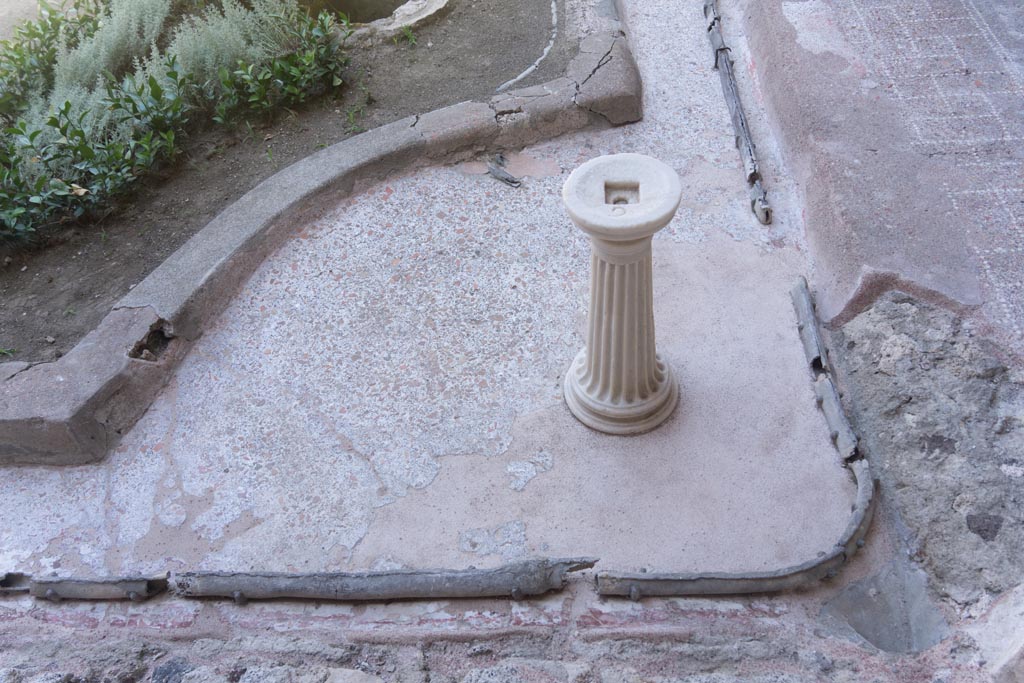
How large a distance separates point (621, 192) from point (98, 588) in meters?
1.85

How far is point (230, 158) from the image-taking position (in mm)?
3928

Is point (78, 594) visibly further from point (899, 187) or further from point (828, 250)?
point (899, 187)

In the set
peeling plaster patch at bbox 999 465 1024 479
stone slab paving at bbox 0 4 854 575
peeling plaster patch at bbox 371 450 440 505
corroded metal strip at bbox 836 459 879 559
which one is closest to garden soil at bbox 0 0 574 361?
stone slab paving at bbox 0 4 854 575

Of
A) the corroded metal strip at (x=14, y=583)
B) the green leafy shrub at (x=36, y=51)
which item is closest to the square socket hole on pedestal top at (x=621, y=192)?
the corroded metal strip at (x=14, y=583)

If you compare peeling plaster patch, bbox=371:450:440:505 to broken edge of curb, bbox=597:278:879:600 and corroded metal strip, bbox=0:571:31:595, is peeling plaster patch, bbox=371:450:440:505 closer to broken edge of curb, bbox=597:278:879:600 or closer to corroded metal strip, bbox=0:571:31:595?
broken edge of curb, bbox=597:278:879:600

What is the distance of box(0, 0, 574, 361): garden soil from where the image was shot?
329 centimetres

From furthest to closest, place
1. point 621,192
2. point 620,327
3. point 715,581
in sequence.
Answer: point 620,327
point 621,192
point 715,581

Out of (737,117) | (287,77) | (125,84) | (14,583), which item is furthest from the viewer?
(287,77)

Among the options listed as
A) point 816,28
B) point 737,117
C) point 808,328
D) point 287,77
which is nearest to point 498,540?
point 808,328

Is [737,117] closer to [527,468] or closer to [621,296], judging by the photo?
[621,296]

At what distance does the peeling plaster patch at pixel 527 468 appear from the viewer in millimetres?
2662

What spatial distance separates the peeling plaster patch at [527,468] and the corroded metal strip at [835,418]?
2.90ft

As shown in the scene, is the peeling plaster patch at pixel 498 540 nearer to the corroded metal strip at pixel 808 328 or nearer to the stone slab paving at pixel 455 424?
the stone slab paving at pixel 455 424

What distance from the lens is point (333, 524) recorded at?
2.60 m
